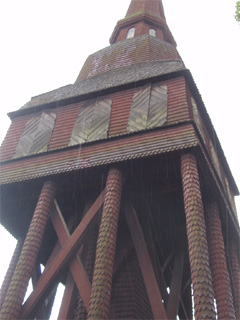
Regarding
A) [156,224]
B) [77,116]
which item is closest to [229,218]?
[156,224]

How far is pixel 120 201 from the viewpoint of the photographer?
30.1 ft

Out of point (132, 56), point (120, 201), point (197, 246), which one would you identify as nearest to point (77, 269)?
point (120, 201)

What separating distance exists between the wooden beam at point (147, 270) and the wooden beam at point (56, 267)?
3.34 feet

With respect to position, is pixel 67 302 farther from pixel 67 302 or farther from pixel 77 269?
pixel 77 269

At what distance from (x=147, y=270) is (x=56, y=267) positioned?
1939mm

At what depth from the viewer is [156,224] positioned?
35.4 ft

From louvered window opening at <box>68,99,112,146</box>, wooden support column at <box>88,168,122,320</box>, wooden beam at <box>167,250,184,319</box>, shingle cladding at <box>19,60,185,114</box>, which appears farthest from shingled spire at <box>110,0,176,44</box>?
wooden support column at <box>88,168,122,320</box>

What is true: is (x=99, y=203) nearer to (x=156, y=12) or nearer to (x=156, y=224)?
(x=156, y=224)

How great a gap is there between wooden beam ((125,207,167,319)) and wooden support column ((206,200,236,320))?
114 cm

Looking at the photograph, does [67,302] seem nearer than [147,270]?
Yes

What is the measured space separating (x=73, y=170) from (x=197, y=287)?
4.24m

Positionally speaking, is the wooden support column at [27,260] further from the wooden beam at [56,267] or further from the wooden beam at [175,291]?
the wooden beam at [175,291]

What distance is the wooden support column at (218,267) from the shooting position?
712 cm

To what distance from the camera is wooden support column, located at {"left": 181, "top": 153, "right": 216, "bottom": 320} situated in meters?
6.28
